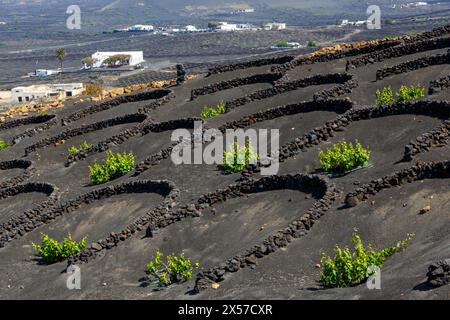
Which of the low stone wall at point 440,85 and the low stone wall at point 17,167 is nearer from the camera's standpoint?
the low stone wall at point 440,85

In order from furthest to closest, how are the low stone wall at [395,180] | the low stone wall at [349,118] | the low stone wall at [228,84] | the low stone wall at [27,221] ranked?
the low stone wall at [228,84] → the low stone wall at [349,118] → the low stone wall at [27,221] → the low stone wall at [395,180]

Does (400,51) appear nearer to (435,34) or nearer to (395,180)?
(435,34)

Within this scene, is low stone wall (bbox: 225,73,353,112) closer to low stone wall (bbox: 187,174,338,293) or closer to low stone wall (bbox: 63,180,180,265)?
low stone wall (bbox: 63,180,180,265)

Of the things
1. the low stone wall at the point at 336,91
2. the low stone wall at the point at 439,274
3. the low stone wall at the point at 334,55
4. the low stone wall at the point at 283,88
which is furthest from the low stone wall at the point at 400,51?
the low stone wall at the point at 439,274

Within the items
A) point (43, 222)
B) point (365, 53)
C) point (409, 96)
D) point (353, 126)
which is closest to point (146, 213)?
point (43, 222)

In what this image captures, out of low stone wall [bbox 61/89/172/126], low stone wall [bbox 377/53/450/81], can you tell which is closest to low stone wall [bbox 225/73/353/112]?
low stone wall [bbox 377/53/450/81]

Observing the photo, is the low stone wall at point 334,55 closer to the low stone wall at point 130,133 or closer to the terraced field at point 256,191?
the terraced field at point 256,191
